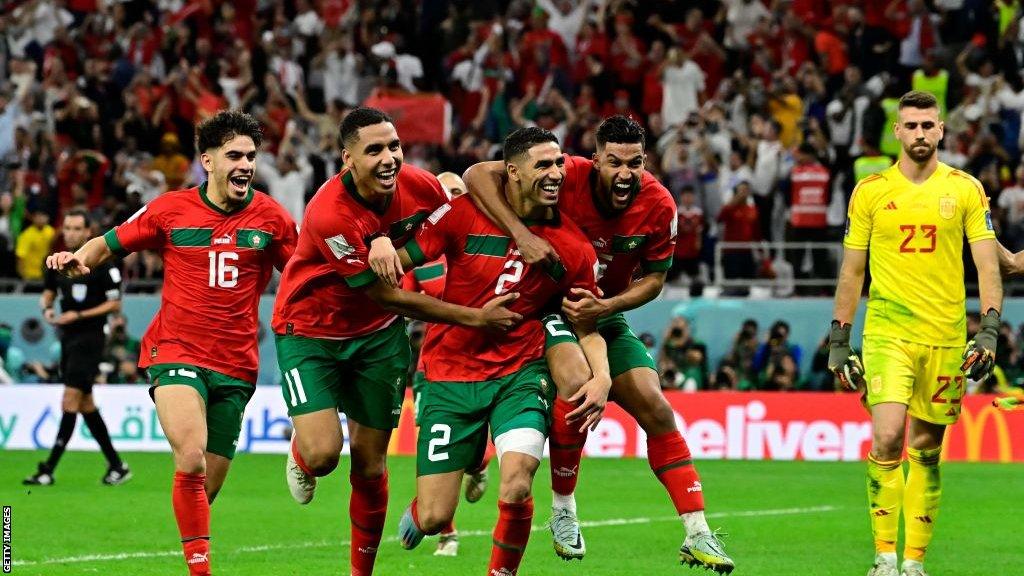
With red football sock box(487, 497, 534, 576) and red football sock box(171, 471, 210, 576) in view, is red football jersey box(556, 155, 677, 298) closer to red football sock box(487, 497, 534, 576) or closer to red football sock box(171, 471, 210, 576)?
red football sock box(487, 497, 534, 576)

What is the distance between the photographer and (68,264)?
9.65m

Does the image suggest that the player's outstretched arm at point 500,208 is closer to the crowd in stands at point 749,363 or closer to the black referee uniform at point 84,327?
the black referee uniform at point 84,327

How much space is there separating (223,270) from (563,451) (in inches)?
88.1

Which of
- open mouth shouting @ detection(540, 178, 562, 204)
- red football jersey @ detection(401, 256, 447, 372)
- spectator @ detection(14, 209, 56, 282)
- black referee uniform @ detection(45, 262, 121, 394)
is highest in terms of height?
open mouth shouting @ detection(540, 178, 562, 204)

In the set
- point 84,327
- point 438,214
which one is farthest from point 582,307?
point 84,327

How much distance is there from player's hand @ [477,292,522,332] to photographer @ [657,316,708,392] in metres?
12.3

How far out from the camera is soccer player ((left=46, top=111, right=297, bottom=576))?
32.1 ft

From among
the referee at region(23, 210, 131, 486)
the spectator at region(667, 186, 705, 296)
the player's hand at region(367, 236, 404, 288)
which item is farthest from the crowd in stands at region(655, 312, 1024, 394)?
the player's hand at region(367, 236, 404, 288)

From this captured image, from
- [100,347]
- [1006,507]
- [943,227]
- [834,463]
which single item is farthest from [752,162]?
[943,227]

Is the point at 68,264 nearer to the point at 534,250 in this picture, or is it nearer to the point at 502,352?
the point at 502,352

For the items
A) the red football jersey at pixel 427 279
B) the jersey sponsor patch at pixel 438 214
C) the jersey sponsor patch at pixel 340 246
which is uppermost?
the jersey sponsor patch at pixel 438 214

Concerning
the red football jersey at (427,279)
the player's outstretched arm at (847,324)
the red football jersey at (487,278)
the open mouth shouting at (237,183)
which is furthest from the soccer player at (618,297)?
the open mouth shouting at (237,183)

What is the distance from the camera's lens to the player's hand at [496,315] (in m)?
8.85

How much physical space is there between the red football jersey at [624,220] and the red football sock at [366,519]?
5.86 ft
